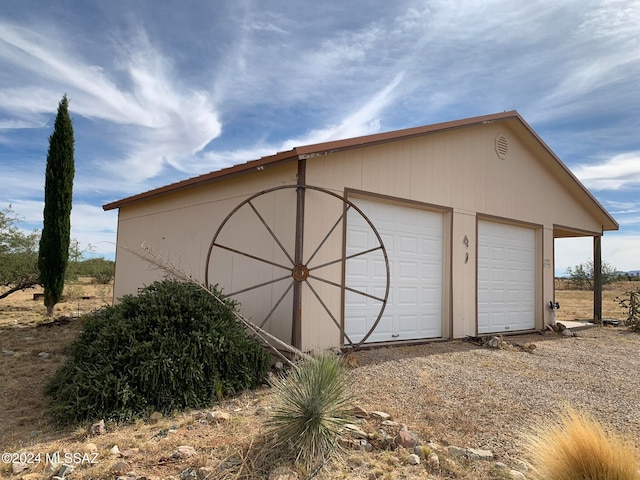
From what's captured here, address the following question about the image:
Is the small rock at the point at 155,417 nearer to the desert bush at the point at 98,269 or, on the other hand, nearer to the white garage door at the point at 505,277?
the white garage door at the point at 505,277

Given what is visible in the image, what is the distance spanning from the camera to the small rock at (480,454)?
10.8 feet

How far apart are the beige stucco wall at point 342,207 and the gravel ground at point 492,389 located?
1.31 meters

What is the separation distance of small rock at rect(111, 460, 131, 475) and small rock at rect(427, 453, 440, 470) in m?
2.11

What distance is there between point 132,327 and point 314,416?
7.75ft

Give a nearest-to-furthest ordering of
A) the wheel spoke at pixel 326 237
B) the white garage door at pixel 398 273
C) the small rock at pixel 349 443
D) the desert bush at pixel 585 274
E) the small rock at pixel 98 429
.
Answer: the small rock at pixel 349 443, the small rock at pixel 98 429, the wheel spoke at pixel 326 237, the white garage door at pixel 398 273, the desert bush at pixel 585 274

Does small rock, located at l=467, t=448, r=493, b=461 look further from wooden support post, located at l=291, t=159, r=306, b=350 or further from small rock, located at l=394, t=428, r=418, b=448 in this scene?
wooden support post, located at l=291, t=159, r=306, b=350

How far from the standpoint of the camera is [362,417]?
3998mm

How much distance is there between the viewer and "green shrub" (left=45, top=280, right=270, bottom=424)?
4.18 meters

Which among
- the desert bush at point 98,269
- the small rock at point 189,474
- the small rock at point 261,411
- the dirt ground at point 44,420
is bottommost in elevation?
the dirt ground at point 44,420

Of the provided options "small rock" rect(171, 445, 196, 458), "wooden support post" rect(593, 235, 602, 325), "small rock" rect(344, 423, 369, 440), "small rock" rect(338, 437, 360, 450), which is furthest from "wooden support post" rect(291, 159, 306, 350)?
"wooden support post" rect(593, 235, 602, 325)

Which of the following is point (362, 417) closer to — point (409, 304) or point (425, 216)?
point (409, 304)

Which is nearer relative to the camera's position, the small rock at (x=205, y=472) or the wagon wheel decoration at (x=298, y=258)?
the small rock at (x=205, y=472)

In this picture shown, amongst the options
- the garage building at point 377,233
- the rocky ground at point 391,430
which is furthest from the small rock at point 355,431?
the garage building at point 377,233

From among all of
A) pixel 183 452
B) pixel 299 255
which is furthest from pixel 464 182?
pixel 183 452
